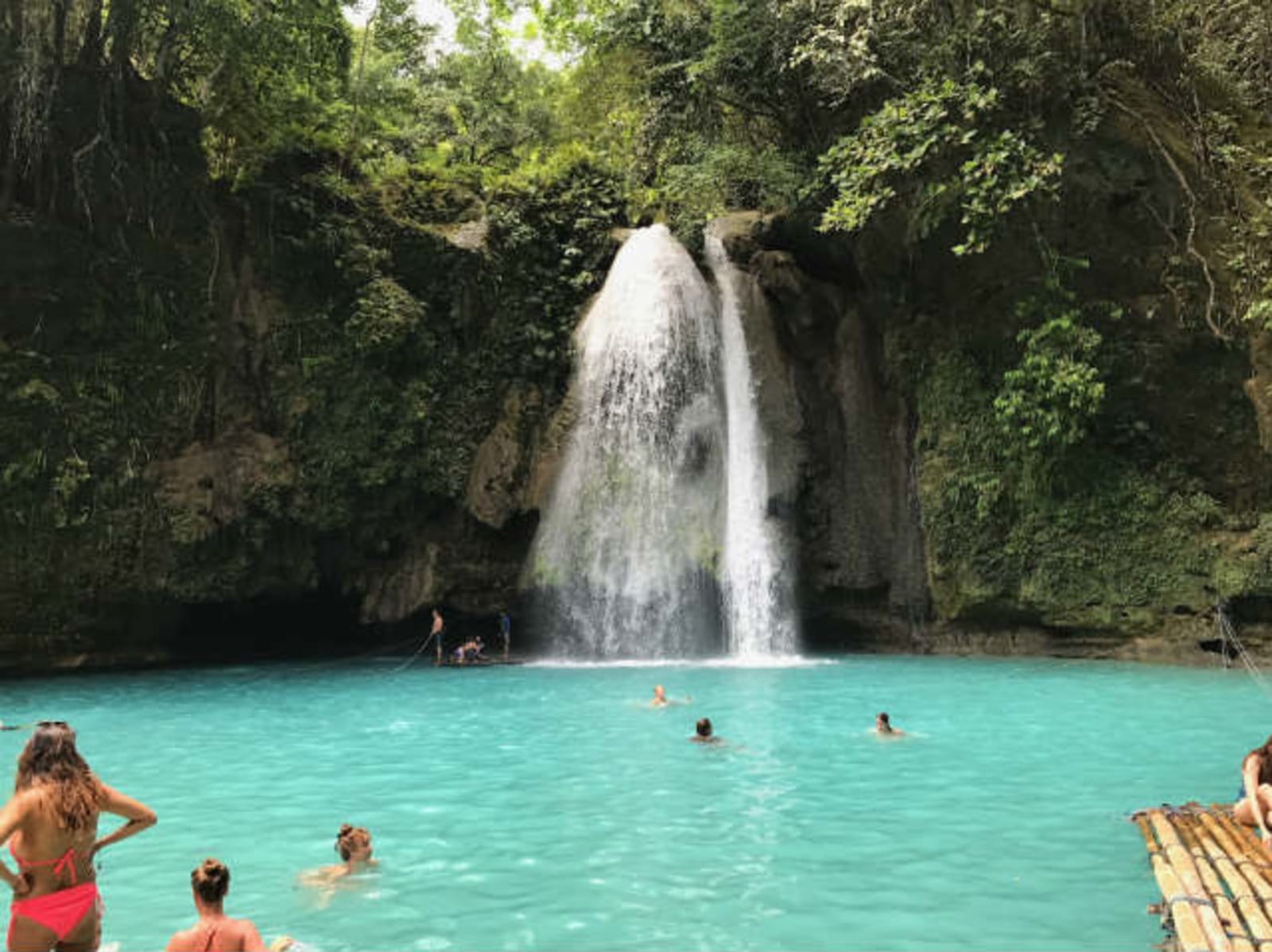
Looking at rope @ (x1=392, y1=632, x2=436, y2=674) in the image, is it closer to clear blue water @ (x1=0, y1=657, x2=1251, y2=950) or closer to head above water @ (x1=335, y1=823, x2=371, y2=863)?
clear blue water @ (x1=0, y1=657, x2=1251, y2=950)

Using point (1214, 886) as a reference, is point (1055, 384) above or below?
above

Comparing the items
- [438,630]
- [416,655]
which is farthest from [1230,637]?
[416,655]

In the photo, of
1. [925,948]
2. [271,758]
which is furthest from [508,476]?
[925,948]

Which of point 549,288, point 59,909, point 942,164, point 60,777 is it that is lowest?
point 59,909

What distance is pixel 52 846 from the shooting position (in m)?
4.00

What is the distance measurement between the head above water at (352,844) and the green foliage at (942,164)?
44.2ft

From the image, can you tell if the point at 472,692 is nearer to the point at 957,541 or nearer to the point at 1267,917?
the point at 957,541

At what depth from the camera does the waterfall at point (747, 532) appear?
18.8 m

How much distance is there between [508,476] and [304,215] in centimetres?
625

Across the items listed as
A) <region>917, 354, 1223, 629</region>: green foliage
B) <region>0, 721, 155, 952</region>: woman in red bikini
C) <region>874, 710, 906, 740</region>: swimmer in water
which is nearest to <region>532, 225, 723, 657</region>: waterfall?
<region>917, 354, 1223, 629</region>: green foliage

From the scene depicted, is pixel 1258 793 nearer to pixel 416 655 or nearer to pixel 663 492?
pixel 663 492

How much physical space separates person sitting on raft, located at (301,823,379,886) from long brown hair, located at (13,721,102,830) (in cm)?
221

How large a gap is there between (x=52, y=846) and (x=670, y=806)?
4.61 m

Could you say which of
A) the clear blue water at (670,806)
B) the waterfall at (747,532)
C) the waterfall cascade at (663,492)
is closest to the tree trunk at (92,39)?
the waterfall cascade at (663,492)
